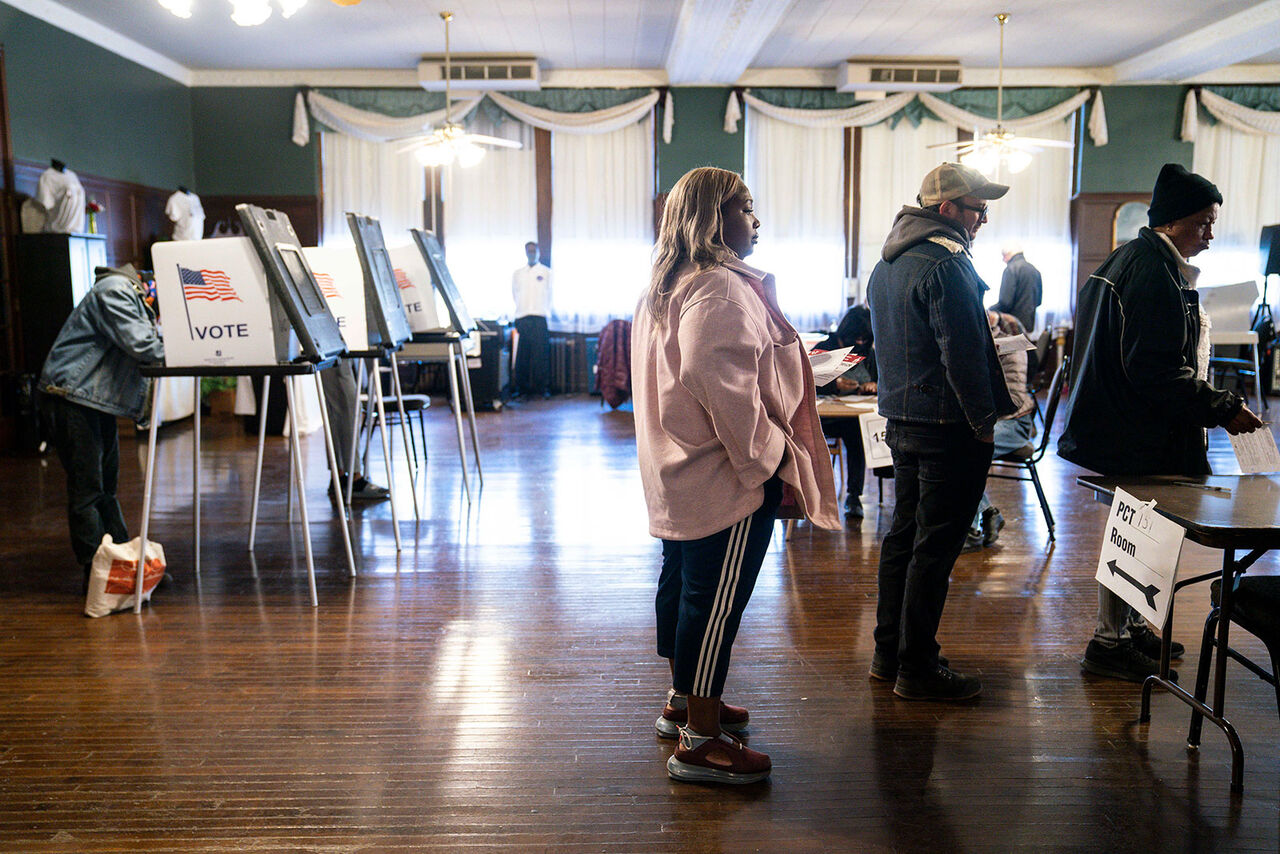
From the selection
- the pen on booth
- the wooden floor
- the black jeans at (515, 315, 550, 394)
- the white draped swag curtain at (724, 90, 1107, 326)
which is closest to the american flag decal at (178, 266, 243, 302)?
the wooden floor

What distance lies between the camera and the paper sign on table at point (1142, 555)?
2270mm

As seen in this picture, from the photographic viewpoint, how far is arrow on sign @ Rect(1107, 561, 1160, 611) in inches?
92.5

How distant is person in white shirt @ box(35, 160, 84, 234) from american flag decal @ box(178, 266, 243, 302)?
4.83m

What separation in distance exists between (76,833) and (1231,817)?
2.52m

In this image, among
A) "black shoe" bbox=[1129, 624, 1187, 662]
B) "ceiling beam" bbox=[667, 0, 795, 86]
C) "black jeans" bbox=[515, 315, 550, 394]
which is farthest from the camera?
"black jeans" bbox=[515, 315, 550, 394]

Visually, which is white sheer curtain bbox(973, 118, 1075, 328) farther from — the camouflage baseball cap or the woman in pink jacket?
the woman in pink jacket

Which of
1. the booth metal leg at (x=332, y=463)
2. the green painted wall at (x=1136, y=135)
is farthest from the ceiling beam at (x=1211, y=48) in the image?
the booth metal leg at (x=332, y=463)

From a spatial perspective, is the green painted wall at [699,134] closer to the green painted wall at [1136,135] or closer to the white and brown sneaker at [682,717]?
the green painted wall at [1136,135]

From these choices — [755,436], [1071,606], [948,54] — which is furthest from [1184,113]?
[755,436]

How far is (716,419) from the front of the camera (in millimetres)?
2094

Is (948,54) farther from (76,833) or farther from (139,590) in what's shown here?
(76,833)

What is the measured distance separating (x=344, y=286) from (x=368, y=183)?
6.93m

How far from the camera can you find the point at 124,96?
9.30 metres

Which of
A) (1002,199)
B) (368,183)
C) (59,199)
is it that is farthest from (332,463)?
(1002,199)
